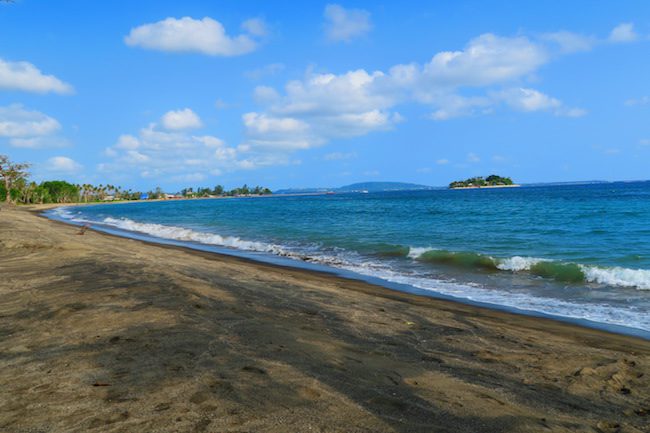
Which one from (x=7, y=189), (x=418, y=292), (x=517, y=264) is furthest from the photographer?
(x=7, y=189)

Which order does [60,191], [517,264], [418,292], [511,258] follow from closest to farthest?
[418,292], [517,264], [511,258], [60,191]

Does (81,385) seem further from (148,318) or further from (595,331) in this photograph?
(595,331)

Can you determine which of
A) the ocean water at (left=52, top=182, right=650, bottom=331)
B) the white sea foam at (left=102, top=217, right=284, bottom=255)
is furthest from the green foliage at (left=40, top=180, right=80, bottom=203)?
the ocean water at (left=52, top=182, right=650, bottom=331)

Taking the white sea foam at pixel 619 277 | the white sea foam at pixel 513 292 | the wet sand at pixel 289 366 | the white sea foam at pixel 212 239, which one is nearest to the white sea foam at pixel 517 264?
the white sea foam at pixel 513 292

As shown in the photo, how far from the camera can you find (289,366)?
489 cm

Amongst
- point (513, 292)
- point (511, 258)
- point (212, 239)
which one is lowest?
point (513, 292)

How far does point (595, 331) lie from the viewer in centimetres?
823

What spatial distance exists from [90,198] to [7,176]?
66.1 m

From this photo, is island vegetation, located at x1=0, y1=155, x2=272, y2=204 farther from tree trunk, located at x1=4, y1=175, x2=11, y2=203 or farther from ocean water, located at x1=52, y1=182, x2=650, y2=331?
ocean water, located at x1=52, y1=182, x2=650, y2=331

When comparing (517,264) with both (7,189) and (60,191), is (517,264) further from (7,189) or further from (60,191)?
(60,191)

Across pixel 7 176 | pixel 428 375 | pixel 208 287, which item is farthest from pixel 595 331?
pixel 7 176

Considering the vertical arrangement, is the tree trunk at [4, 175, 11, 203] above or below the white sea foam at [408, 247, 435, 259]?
above

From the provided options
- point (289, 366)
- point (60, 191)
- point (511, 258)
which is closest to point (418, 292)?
point (511, 258)

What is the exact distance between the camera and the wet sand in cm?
377
